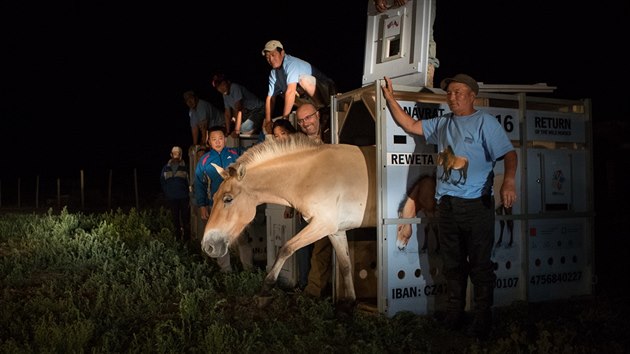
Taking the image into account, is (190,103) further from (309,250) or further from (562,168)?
(562,168)

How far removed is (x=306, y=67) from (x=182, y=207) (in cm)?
502

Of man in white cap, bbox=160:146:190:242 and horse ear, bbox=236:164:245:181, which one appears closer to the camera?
horse ear, bbox=236:164:245:181

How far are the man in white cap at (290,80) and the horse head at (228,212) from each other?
1578 mm

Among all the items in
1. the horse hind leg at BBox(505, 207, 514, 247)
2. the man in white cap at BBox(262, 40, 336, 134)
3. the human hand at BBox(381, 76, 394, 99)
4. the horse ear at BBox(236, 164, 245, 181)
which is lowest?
the horse hind leg at BBox(505, 207, 514, 247)

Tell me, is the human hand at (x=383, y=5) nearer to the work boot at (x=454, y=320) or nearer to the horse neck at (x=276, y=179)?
the horse neck at (x=276, y=179)

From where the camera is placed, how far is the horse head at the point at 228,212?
6.29 metres

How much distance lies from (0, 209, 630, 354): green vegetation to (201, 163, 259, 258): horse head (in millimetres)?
619

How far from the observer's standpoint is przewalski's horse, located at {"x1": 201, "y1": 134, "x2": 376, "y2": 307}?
6.31 m

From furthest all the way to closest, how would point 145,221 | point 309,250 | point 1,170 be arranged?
point 1,170 < point 145,221 < point 309,250

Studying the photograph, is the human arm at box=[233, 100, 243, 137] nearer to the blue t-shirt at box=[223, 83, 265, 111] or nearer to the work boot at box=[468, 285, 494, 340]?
the blue t-shirt at box=[223, 83, 265, 111]

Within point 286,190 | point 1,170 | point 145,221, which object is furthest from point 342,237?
point 1,170

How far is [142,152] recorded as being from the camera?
56812 millimetres

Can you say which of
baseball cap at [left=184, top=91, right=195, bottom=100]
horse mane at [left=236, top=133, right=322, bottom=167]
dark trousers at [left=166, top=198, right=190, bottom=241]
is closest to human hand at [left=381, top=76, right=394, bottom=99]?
horse mane at [left=236, top=133, right=322, bottom=167]

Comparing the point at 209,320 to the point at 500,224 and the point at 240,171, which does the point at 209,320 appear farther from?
the point at 500,224
